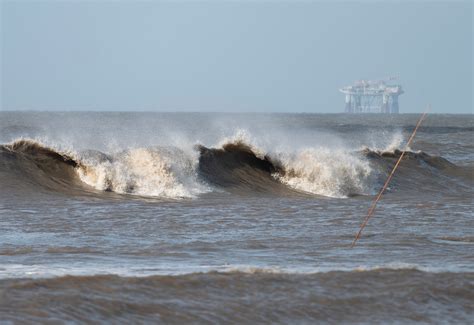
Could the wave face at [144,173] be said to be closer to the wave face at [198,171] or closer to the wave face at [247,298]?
the wave face at [198,171]

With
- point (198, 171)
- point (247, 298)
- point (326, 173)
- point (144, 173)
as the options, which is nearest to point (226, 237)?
point (247, 298)

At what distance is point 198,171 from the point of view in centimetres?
2098

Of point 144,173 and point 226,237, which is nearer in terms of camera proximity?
point 226,237

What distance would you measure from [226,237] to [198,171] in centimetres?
870

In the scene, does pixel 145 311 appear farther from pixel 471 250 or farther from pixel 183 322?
pixel 471 250

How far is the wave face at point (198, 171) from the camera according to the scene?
63.6 feet

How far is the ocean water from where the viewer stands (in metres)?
8.40

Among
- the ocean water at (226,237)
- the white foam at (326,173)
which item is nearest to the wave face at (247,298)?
the ocean water at (226,237)

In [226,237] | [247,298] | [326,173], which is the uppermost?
[326,173]

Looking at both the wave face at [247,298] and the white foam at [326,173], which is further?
the white foam at [326,173]

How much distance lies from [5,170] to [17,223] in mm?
6230

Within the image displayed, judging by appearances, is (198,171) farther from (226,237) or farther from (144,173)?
(226,237)

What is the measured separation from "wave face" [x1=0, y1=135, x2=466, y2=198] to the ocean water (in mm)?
42

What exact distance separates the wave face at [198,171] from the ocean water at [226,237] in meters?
0.04
